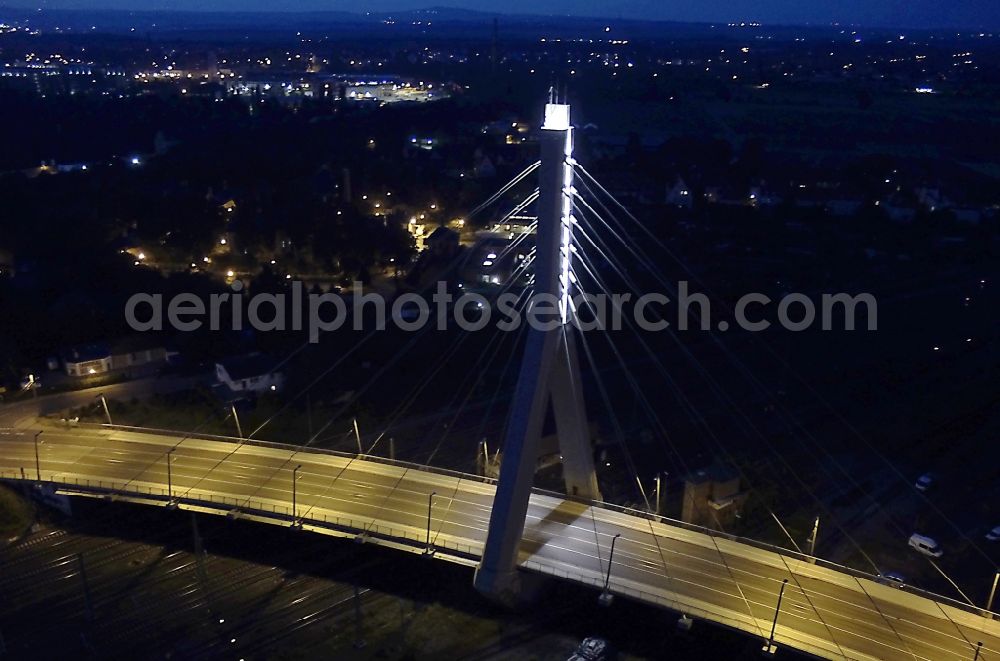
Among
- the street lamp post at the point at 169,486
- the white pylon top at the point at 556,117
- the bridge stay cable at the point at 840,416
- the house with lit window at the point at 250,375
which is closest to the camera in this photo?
the white pylon top at the point at 556,117

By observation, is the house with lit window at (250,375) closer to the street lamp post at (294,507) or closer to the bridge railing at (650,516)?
the bridge railing at (650,516)

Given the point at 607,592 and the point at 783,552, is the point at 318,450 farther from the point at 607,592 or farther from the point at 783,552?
the point at 783,552

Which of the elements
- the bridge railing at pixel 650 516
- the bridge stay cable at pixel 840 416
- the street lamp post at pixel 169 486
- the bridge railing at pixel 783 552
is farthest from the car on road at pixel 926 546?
the street lamp post at pixel 169 486

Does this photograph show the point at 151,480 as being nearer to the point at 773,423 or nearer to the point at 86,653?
the point at 86,653

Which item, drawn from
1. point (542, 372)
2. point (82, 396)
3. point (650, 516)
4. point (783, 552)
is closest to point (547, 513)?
point (650, 516)

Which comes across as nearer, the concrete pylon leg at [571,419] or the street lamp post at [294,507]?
the concrete pylon leg at [571,419]

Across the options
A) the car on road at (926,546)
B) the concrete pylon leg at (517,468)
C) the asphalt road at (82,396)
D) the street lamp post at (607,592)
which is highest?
the concrete pylon leg at (517,468)

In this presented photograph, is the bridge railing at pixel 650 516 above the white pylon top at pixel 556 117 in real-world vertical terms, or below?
below
